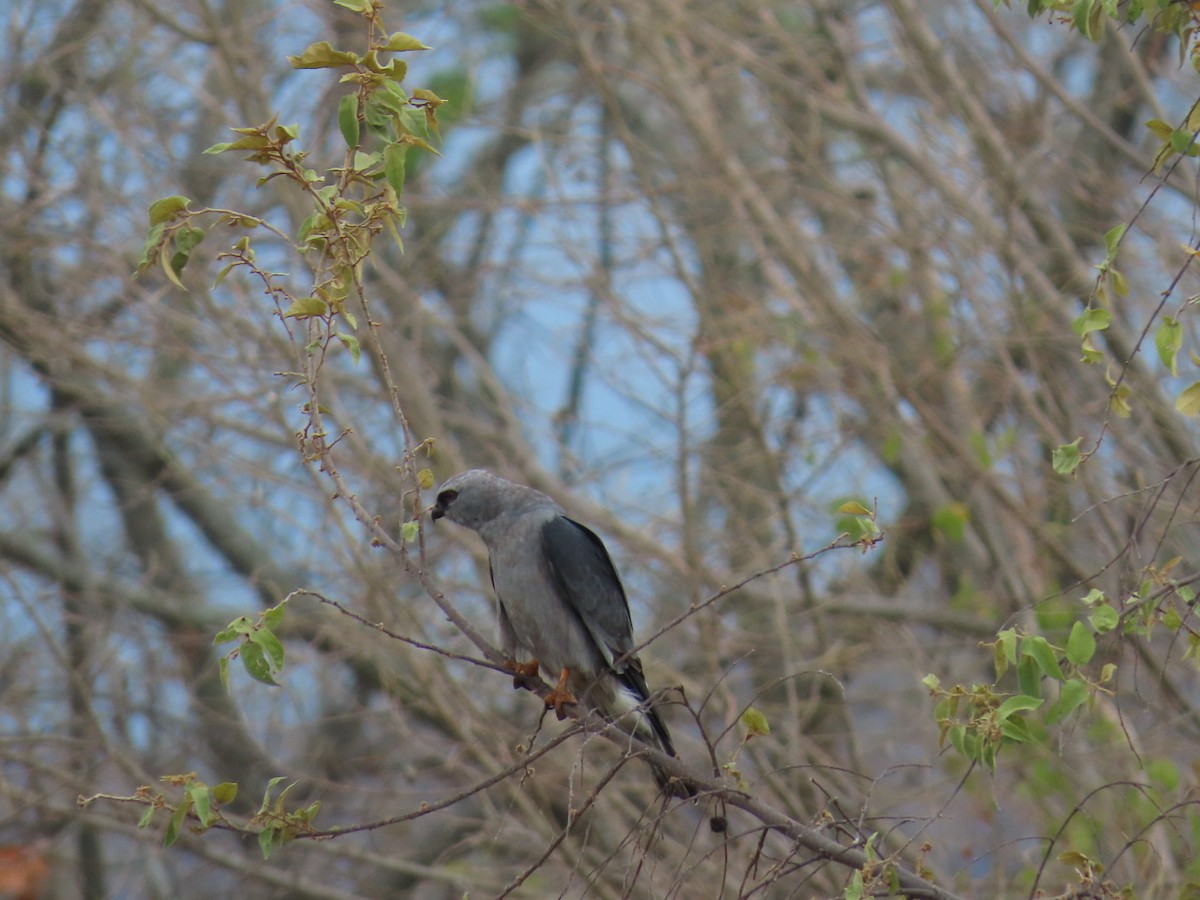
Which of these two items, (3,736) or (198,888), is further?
(198,888)

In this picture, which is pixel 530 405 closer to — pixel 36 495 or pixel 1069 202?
pixel 1069 202

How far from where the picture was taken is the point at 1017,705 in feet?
8.89

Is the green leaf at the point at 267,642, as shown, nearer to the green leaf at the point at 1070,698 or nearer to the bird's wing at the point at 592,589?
the green leaf at the point at 1070,698

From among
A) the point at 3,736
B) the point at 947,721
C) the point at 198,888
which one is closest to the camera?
the point at 947,721

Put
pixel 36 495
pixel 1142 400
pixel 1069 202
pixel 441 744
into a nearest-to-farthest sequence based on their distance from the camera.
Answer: pixel 1142 400, pixel 441 744, pixel 1069 202, pixel 36 495

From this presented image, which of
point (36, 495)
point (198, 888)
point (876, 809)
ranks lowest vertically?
point (876, 809)

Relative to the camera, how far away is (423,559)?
10.6ft

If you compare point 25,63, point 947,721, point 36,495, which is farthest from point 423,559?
point 36,495

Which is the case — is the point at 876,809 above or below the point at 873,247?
below

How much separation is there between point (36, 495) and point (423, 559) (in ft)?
26.0

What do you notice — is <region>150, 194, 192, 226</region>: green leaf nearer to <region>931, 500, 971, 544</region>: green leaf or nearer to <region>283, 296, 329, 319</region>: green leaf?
<region>283, 296, 329, 319</region>: green leaf

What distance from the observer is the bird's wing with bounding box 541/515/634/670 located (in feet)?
15.4

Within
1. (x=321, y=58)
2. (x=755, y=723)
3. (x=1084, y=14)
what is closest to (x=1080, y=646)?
(x=755, y=723)

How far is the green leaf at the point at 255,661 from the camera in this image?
287cm
